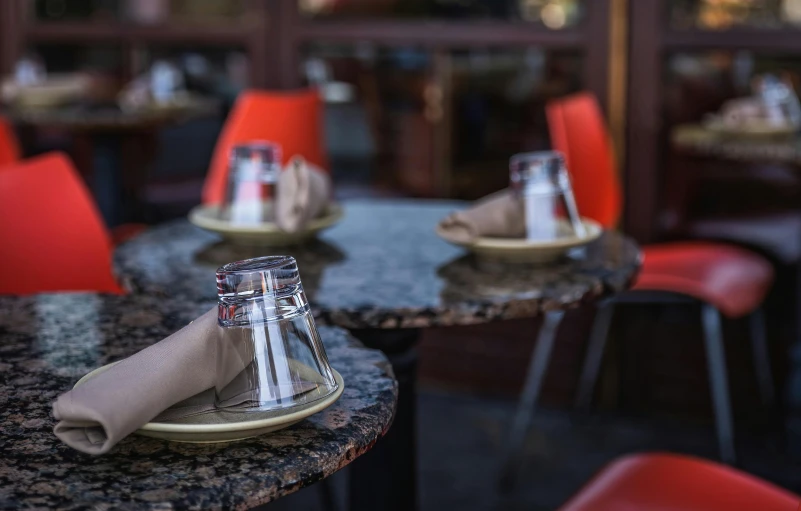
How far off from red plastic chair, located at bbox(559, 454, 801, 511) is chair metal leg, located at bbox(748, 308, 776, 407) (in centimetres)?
175

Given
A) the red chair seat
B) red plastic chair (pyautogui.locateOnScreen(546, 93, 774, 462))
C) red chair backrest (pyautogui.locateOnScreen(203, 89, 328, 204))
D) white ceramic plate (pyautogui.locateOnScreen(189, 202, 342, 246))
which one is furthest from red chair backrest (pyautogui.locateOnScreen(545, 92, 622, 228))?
white ceramic plate (pyautogui.locateOnScreen(189, 202, 342, 246))

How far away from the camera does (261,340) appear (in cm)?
81

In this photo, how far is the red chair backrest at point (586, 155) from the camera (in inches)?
98.9

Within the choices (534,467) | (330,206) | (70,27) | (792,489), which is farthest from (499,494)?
(70,27)

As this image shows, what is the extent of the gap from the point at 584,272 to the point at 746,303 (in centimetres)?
129

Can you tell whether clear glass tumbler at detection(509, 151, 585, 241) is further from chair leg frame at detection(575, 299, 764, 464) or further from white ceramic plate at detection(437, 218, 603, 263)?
chair leg frame at detection(575, 299, 764, 464)

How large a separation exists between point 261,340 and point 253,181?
70 centimetres

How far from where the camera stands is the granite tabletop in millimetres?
2465

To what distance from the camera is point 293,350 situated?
821mm

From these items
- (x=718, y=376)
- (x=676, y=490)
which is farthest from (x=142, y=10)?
(x=676, y=490)

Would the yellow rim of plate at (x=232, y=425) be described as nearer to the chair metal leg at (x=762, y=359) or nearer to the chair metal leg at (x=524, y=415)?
the chair metal leg at (x=524, y=415)

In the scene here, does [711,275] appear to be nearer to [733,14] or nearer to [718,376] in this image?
[718,376]

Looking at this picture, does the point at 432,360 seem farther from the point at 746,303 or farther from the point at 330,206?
the point at 330,206

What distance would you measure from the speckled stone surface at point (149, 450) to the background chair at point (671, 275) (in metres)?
1.57
